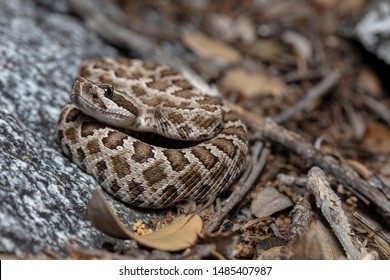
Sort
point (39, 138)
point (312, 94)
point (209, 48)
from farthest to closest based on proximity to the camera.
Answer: point (209, 48)
point (312, 94)
point (39, 138)

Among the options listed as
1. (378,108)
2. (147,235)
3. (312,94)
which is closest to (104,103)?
(147,235)

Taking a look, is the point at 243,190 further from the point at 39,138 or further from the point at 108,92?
the point at 39,138

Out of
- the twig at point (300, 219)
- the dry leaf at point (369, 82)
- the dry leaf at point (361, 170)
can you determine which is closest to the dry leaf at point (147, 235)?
the twig at point (300, 219)

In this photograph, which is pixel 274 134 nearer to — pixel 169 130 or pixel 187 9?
pixel 169 130

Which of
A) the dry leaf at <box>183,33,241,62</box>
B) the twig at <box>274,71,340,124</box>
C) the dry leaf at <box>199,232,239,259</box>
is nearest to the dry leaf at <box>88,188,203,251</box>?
the dry leaf at <box>199,232,239,259</box>

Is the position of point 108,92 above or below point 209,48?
below
